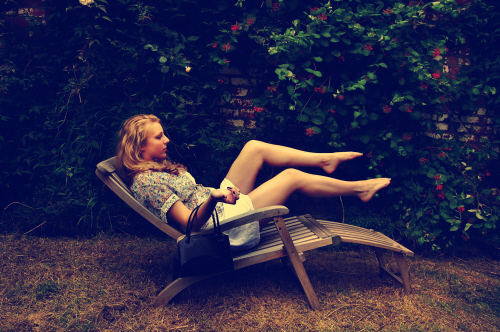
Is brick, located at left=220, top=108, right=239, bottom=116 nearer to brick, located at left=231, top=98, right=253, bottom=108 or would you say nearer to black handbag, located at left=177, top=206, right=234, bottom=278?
brick, located at left=231, top=98, right=253, bottom=108

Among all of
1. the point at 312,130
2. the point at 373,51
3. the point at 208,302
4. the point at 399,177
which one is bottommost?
the point at 208,302

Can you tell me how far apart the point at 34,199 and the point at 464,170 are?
380 centimetres

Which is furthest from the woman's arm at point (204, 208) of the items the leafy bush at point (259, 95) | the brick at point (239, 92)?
the brick at point (239, 92)

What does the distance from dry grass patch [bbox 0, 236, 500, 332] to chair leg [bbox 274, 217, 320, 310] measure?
0.25 feet

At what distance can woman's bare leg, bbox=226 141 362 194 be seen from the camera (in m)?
2.54

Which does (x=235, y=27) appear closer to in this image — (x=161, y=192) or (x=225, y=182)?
(x=225, y=182)

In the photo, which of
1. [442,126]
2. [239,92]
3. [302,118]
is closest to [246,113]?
[239,92]

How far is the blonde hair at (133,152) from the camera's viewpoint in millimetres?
2284

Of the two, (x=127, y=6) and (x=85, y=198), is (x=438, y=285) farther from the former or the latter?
(x=127, y=6)

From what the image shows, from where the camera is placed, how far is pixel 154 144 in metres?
2.38

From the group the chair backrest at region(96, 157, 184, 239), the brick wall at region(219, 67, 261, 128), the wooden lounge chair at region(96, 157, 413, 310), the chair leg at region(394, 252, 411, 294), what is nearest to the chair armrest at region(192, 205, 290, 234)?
the wooden lounge chair at region(96, 157, 413, 310)

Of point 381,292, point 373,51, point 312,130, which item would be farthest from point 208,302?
point 373,51

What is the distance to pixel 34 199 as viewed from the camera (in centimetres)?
316

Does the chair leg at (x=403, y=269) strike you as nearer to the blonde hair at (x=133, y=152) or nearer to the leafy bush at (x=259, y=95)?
the leafy bush at (x=259, y=95)
